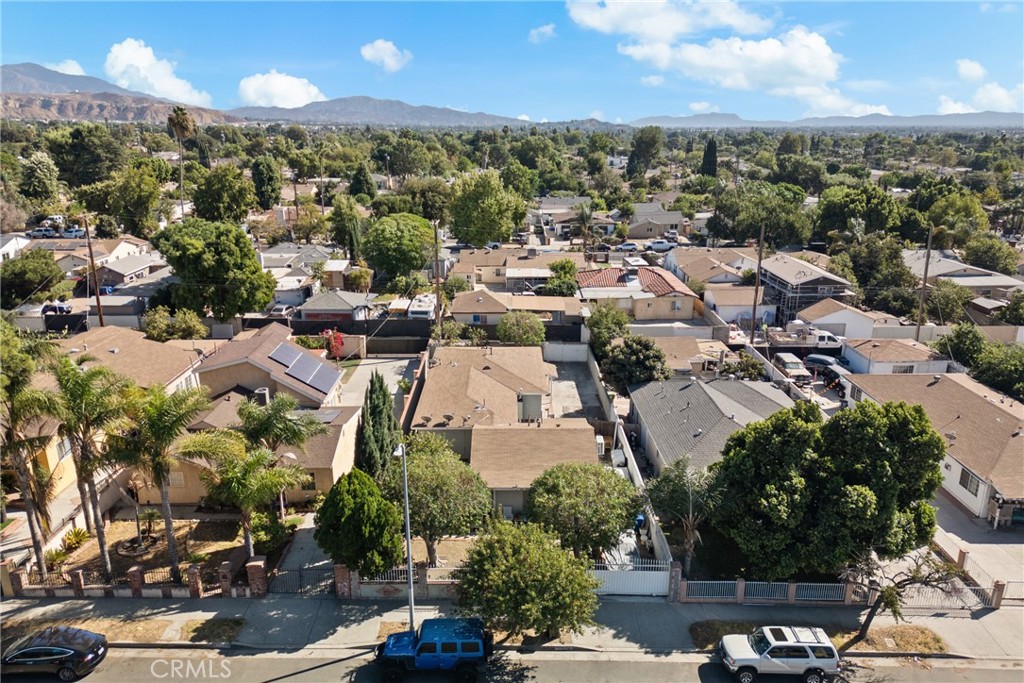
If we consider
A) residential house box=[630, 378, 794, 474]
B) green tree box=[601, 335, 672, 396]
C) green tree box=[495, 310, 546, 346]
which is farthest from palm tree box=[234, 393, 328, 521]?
green tree box=[495, 310, 546, 346]

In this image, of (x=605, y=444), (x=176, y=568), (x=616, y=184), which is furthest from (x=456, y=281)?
(x=616, y=184)

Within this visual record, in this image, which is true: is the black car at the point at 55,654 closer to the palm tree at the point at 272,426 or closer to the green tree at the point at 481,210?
the palm tree at the point at 272,426

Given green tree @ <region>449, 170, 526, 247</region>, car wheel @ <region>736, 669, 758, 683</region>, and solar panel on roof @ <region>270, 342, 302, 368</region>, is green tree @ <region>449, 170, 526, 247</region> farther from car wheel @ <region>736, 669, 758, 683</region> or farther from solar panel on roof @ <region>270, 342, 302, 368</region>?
car wheel @ <region>736, 669, 758, 683</region>

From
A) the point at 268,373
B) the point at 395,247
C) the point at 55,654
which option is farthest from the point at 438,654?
the point at 395,247

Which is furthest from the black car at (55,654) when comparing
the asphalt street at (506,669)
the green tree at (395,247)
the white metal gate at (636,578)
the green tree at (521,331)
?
the green tree at (395,247)

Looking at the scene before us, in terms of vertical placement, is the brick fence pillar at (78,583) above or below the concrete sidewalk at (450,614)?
above

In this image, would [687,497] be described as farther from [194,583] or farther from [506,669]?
[194,583]
